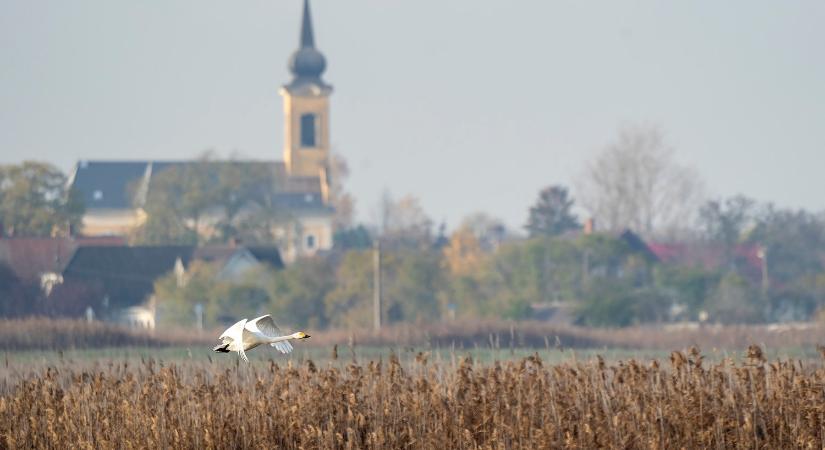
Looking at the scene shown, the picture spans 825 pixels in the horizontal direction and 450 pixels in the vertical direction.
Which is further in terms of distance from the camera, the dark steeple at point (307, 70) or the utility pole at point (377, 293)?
the dark steeple at point (307, 70)

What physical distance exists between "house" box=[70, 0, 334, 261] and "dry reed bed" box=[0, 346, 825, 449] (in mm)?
91506

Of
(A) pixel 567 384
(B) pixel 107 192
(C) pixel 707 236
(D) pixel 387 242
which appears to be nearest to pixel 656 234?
(C) pixel 707 236

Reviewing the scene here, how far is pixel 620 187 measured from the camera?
290 ft

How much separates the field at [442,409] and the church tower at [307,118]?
12151 centimetres

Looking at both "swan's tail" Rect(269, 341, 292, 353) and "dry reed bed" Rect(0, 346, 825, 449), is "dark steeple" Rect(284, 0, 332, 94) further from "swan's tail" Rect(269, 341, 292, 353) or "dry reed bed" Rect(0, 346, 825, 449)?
"swan's tail" Rect(269, 341, 292, 353)

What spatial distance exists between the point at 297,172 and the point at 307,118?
179 inches

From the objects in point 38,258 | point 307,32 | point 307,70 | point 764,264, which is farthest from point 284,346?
point 307,32

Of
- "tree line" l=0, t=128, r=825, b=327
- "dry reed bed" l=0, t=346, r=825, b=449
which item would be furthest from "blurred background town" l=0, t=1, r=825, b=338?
"dry reed bed" l=0, t=346, r=825, b=449

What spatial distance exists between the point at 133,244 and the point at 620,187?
25413 mm

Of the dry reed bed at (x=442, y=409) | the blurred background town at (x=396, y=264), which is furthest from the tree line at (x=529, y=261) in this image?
the dry reed bed at (x=442, y=409)

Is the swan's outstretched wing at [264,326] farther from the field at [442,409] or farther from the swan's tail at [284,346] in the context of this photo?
the field at [442,409]

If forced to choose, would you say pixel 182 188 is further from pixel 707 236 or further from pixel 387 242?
pixel 707 236

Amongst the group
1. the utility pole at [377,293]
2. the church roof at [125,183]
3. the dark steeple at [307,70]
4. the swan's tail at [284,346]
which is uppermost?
the dark steeple at [307,70]

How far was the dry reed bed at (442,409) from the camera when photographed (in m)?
13.8
